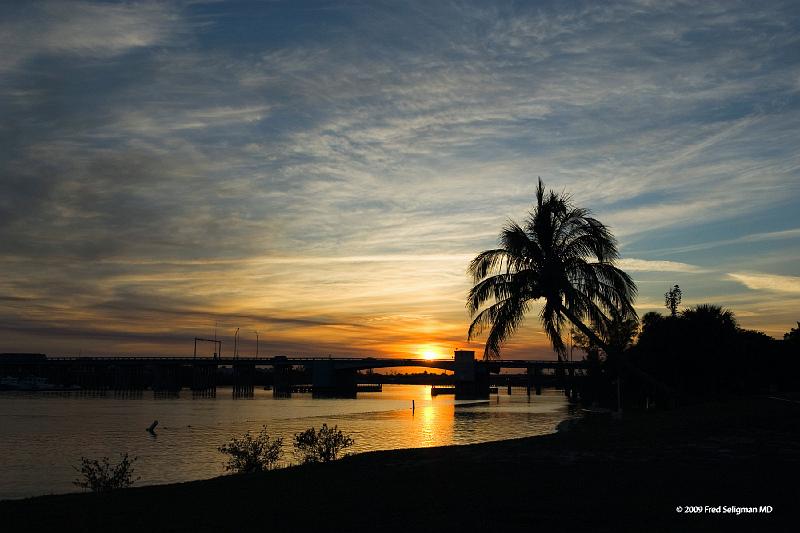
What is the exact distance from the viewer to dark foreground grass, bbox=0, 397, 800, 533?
1005 cm

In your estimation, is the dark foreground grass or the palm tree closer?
the dark foreground grass

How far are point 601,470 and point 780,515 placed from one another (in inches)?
173

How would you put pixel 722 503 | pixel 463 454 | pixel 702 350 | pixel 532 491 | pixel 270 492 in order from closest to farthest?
pixel 722 503, pixel 532 491, pixel 270 492, pixel 463 454, pixel 702 350

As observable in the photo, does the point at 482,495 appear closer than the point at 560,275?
Yes

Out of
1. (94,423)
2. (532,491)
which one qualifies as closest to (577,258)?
(532,491)

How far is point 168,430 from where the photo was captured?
7206 cm

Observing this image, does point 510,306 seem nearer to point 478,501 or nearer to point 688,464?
point 688,464

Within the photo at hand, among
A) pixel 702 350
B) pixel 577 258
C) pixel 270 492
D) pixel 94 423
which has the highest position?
pixel 577 258

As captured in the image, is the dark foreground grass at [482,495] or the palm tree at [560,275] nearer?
the dark foreground grass at [482,495]

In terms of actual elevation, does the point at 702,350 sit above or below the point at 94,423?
above

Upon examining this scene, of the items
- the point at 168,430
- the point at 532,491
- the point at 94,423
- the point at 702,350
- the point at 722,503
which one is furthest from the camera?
the point at 94,423

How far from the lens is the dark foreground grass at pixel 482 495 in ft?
33.0

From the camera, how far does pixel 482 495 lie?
11.9 meters

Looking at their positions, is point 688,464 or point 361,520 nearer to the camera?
point 361,520
